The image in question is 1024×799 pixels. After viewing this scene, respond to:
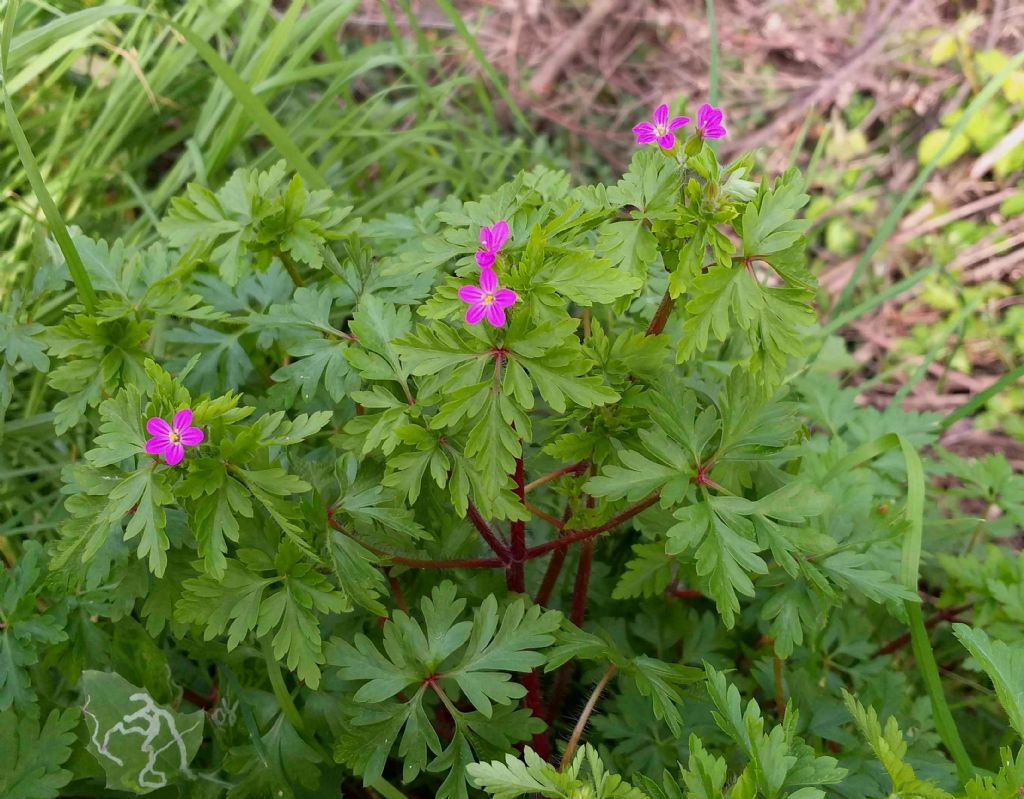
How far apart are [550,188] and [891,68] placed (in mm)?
2646

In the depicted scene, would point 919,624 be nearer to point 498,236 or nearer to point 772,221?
point 772,221

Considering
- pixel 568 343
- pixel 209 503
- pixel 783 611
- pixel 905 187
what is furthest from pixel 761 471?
pixel 905 187

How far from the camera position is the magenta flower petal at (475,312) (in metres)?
0.99

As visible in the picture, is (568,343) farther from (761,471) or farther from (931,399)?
(931,399)

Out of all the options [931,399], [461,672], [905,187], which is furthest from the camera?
[905,187]

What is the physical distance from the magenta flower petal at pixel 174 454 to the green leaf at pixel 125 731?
523 mm

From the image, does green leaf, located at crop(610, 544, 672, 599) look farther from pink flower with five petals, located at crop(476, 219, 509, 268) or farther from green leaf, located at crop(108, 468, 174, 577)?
green leaf, located at crop(108, 468, 174, 577)

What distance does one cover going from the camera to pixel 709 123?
1.15m

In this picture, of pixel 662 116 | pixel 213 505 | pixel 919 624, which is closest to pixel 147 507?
pixel 213 505

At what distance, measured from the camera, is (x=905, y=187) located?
3180mm

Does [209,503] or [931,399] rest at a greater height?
[209,503]

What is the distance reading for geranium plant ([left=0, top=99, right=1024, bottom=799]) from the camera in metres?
1.06

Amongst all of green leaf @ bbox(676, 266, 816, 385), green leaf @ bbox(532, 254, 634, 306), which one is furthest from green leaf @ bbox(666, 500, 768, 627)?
green leaf @ bbox(532, 254, 634, 306)

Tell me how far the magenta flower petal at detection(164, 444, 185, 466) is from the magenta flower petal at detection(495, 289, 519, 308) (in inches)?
17.2
